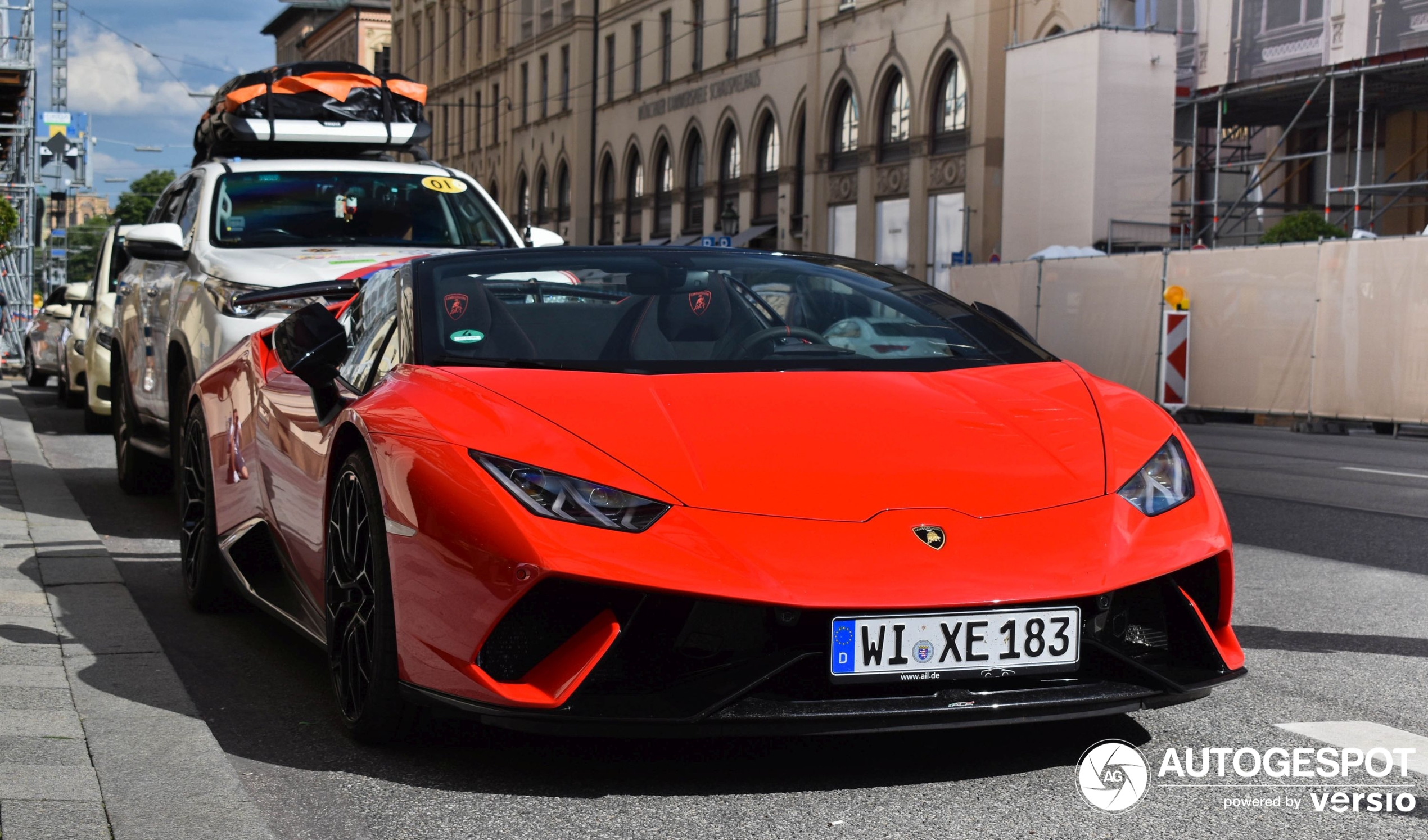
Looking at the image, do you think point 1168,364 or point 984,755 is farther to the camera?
point 1168,364

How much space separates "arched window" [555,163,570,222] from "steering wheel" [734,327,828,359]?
202 feet

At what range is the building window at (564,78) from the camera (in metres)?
65.9

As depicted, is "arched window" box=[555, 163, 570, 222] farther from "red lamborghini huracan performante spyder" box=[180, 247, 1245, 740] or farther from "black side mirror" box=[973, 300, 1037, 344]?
"red lamborghini huracan performante spyder" box=[180, 247, 1245, 740]

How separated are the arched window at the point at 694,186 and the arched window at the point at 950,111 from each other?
15057 mm

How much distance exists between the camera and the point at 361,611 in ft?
13.3

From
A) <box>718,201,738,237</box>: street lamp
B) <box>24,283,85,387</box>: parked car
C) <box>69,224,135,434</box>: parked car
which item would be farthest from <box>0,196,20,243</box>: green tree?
<box>718,201,738,237</box>: street lamp

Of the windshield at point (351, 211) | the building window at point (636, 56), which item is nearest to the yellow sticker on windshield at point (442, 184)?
the windshield at point (351, 211)

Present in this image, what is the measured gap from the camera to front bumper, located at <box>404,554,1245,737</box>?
135 inches

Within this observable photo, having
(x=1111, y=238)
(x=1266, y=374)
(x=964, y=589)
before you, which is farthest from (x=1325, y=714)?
(x=1111, y=238)

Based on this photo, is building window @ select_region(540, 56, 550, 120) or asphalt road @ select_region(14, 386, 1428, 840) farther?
building window @ select_region(540, 56, 550, 120)

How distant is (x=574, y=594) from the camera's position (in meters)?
3.52

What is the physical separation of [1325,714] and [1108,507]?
118 centimetres

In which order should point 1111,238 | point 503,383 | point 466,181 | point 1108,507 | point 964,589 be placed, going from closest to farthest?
point 964,589, point 1108,507, point 503,383, point 466,181, point 1111,238

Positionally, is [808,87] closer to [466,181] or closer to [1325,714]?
[466,181]
